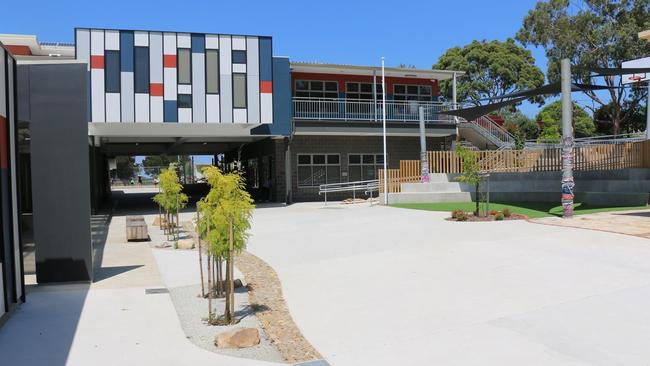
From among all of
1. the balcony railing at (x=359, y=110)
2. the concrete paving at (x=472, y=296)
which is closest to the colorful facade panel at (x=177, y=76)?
the balcony railing at (x=359, y=110)

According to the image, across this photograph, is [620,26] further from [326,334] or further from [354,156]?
[326,334]

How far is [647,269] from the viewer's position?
841cm

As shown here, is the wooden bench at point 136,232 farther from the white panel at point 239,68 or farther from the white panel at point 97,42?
the white panel at point 239,68

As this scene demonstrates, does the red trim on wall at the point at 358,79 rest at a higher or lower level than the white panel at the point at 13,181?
higher

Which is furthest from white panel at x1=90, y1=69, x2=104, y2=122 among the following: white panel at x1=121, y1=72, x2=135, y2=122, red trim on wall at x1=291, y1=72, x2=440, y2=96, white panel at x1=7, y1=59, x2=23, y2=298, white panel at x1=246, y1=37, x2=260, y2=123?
white panel at x1=7, y1=59, x2=23, y2=298

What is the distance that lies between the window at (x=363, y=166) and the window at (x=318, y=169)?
76cm

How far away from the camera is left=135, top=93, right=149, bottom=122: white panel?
23.0 meters

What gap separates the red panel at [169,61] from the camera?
23.3m

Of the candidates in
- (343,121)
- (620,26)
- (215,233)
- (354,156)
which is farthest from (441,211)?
(620,26)

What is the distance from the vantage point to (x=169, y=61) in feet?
76.7

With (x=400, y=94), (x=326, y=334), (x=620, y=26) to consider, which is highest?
(x=620, y=26)

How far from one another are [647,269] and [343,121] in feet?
65.0

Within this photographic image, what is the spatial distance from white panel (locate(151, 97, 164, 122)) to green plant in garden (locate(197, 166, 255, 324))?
57.0 ft

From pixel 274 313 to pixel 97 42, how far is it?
62.5 feet
